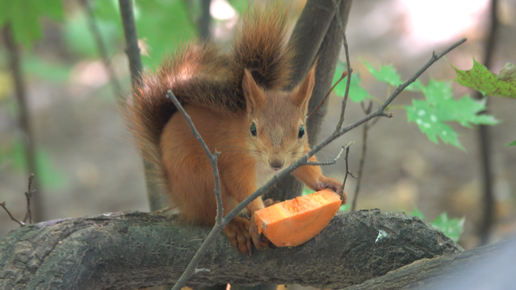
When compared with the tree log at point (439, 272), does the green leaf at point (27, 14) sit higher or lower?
higher

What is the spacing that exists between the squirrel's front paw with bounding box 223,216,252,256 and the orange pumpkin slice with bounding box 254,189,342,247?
0.11 metres

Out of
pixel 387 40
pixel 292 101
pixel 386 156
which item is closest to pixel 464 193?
pixel 386 156

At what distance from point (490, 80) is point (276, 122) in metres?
0.53

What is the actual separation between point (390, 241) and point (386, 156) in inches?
94.1

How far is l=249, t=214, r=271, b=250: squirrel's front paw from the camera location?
1.16 meters

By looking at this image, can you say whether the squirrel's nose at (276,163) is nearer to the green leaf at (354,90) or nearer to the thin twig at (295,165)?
the thin twig at (295,165)

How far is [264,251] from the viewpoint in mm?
1207

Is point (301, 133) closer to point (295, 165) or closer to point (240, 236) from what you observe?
point (240, 236)

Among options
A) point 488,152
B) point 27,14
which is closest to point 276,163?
point 27,14

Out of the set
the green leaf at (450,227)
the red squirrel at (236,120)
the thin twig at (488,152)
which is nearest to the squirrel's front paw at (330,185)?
the red squirrel at (236,120)

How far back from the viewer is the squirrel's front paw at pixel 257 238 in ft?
3.79

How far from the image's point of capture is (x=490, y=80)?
3.06 feet

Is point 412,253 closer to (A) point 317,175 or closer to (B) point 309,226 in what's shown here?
(B) point 309,226

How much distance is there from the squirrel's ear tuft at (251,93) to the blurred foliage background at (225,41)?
2.55ft
